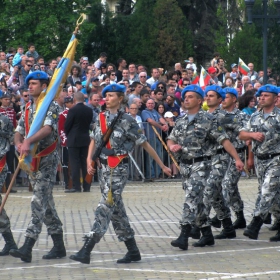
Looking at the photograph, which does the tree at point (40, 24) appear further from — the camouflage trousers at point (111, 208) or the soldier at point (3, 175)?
the camouflage trousers at point (111, 208)

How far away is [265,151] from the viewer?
501 inches

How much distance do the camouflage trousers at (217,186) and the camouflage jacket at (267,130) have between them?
21.4 inches

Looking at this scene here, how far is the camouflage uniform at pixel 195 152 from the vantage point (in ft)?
39.1

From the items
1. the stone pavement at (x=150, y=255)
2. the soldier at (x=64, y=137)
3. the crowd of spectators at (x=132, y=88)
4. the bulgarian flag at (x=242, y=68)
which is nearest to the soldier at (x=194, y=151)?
the stone pavement at (x=150, y=255)

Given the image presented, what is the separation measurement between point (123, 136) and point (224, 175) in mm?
2668

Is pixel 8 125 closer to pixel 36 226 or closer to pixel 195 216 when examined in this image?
pixel 36 226

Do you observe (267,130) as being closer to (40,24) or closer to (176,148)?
(176,148)

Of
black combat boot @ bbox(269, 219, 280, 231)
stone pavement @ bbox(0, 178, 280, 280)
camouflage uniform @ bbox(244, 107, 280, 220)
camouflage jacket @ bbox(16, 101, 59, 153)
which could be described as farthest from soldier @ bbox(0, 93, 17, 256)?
black combat boot @ bbox(269, 219, 280, 231)

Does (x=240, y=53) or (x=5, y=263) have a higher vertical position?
(x=240, y=53)

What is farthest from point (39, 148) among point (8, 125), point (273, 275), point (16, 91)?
point (16, 91)

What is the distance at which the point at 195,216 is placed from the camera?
1198 cm

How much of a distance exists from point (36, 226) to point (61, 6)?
34.1 metres

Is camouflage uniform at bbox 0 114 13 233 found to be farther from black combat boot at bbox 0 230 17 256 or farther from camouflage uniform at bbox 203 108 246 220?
camouflage uniform at bbox 203 108 246 220

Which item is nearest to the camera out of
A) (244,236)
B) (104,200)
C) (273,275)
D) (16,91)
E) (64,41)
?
(273,275)
